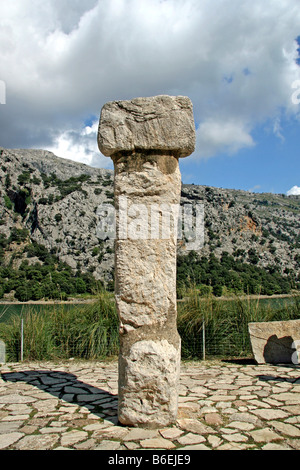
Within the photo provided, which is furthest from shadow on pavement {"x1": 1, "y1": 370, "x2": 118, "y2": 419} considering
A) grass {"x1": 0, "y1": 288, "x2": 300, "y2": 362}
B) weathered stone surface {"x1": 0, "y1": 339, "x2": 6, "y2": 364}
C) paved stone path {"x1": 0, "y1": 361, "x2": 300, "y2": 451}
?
grass {"x1": 0, "y1": 288, "x2": 300, "y2": 362}

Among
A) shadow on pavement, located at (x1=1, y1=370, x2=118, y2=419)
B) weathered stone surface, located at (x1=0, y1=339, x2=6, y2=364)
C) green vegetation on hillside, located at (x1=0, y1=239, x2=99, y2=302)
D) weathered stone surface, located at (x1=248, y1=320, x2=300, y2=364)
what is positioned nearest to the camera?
shadow on pavement, located at (x1=1, y1=370, x2=118, y2=419)

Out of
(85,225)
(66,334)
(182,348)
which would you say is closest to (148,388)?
(182,348)

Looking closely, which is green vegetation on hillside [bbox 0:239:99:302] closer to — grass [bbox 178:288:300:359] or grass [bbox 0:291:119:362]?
grass [bbox 0:291:119:362]

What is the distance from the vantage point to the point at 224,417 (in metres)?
3.64

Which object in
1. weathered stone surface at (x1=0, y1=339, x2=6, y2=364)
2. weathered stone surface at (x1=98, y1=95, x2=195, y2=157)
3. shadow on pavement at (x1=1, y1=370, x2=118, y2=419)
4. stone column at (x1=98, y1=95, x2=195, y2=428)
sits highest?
weathered stone surface at (x1=98, y1=95, x2=195, y2=157)

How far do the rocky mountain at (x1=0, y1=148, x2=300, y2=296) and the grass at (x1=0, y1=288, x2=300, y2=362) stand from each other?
24.1m

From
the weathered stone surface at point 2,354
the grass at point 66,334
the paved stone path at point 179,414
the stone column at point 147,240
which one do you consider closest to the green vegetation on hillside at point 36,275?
the grass at point 66,334

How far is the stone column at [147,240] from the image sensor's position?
11.2ft

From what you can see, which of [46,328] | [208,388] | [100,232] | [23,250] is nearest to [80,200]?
[100,232]

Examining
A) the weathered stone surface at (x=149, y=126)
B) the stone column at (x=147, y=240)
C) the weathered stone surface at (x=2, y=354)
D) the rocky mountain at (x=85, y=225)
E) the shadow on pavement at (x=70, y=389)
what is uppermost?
the rocky mountain at (x=85, y=225)

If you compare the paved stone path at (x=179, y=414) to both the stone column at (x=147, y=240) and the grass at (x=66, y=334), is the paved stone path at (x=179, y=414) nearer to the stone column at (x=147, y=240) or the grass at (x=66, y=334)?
the stone column at (x=147, y=240)

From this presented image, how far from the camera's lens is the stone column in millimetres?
3420

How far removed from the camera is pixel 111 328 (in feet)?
22.5

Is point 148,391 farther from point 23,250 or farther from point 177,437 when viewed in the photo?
point 23,250
